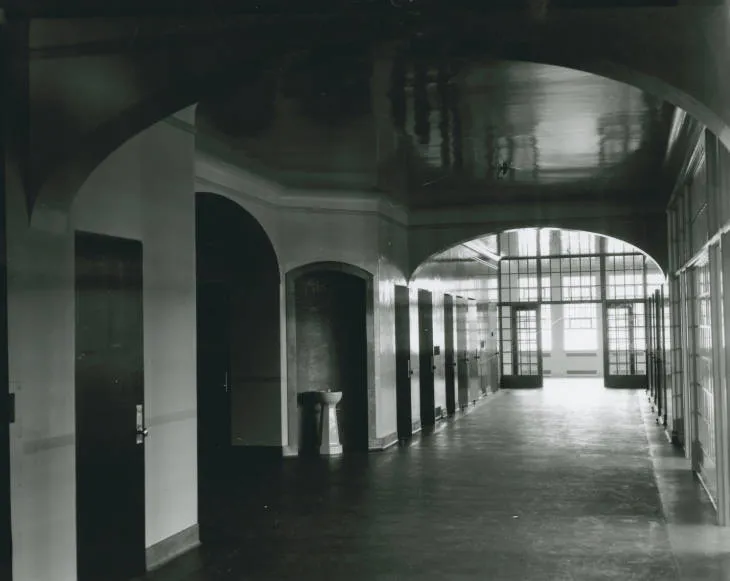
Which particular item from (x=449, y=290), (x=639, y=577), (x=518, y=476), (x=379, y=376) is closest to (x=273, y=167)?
(x=379, y=376)

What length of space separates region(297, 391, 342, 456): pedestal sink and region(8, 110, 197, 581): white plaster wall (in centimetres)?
462

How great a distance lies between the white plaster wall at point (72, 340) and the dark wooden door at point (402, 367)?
6298 millimetres

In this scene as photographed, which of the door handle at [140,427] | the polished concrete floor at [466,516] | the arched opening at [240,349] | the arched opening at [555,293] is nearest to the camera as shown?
the door handle at [140,427]

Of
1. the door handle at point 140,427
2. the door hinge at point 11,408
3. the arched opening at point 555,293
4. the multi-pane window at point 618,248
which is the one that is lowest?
the door handle at point 140,427

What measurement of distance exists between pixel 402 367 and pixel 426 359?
1.66m

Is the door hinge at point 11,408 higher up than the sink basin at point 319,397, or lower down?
higher up

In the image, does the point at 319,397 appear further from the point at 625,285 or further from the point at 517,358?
the point at 625,285

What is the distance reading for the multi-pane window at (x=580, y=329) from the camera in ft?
87.6

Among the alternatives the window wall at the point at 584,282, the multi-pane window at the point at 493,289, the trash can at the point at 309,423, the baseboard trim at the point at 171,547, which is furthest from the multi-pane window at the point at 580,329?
the baseboard trim at the point at 171,547

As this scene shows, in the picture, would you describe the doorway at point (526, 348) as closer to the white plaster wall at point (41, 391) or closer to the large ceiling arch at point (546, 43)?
the white plaster wall at point (41, 391)

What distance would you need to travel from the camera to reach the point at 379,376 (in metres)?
11.4

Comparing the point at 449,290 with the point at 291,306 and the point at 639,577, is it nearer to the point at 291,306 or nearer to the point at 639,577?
the point at 291,306

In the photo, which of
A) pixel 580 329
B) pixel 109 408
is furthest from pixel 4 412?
pixel 580 329

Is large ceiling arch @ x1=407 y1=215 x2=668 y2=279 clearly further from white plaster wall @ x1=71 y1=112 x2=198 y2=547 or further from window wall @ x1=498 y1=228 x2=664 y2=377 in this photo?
window wall @ x1=498 y1=228 x2=664 y2=377
